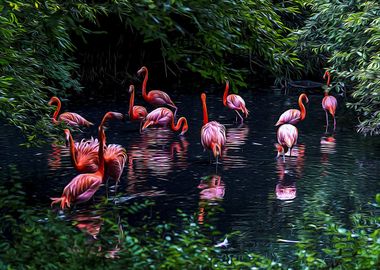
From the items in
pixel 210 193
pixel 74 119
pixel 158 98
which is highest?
pixel 158 98

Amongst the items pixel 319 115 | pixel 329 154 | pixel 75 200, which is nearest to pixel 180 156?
pixel 329 154

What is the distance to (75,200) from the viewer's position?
8.45 meters

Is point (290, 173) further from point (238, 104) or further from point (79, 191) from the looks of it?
point (238, 104)

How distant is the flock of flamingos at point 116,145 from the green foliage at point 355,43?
30.6 inches

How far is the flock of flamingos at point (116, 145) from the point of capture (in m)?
8.58

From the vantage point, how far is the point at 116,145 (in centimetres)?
962

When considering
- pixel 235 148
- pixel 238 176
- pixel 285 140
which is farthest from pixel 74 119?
pixel 238 176

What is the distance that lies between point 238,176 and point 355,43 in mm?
5704

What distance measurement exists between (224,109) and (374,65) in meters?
4.42

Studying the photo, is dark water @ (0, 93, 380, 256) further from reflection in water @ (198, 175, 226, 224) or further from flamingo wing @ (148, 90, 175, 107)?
flamingo wing @ (148, 90, 175, 107)

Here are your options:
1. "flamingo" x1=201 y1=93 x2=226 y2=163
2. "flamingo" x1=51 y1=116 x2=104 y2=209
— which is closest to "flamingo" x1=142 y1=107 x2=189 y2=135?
"flamingo" x1=201 y1=93 x2=226 y2=163

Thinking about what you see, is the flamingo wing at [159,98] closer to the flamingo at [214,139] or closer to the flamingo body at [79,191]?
the flamingo at [214,139]

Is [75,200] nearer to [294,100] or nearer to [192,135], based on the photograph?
[192,135]

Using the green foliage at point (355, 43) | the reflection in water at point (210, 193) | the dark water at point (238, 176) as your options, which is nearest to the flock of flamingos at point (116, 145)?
the dark water at point (238, 176)
